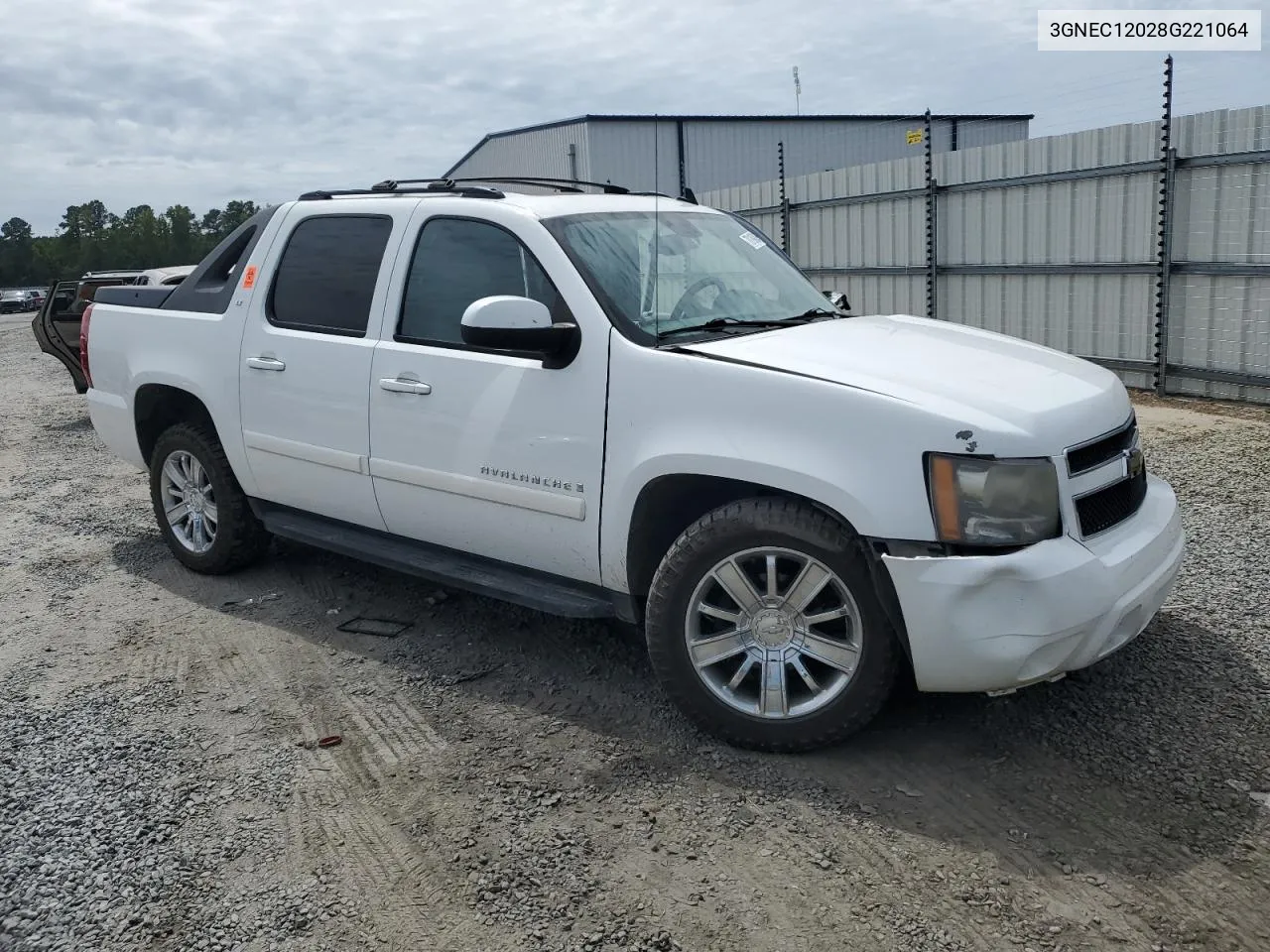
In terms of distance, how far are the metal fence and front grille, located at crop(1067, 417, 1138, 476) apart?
6816 millimetres

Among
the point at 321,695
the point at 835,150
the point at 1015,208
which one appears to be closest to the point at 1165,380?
the point at 1015,208

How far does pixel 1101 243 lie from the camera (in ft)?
35.7

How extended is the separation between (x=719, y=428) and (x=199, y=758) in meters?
2.09

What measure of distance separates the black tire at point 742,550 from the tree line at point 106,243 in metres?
74.5

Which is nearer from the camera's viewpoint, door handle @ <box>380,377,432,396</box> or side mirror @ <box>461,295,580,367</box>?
side mirror @ <box>461,295,580,367</box>

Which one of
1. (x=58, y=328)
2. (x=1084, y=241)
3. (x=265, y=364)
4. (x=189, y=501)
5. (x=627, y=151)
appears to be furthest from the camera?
(x=627, y=151)

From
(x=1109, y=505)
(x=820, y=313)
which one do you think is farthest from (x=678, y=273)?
(x=1109, y=505)

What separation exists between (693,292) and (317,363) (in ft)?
5.64

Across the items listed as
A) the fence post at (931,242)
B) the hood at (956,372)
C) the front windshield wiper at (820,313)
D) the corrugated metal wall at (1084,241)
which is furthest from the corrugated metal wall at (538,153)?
the hood at (956,372)

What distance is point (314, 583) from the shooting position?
5.70m

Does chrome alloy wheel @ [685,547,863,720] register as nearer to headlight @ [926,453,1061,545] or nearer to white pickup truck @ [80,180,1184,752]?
white pickup truck @ [80,180,1184,752]

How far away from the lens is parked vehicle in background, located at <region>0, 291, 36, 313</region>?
5997 cm

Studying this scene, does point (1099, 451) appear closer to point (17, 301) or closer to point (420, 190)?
point (420, 190)

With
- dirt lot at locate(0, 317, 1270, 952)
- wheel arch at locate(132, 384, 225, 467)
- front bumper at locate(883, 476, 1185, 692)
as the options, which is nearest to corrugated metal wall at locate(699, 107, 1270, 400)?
dirt lot at locate(0, 317, 1270, 952)
